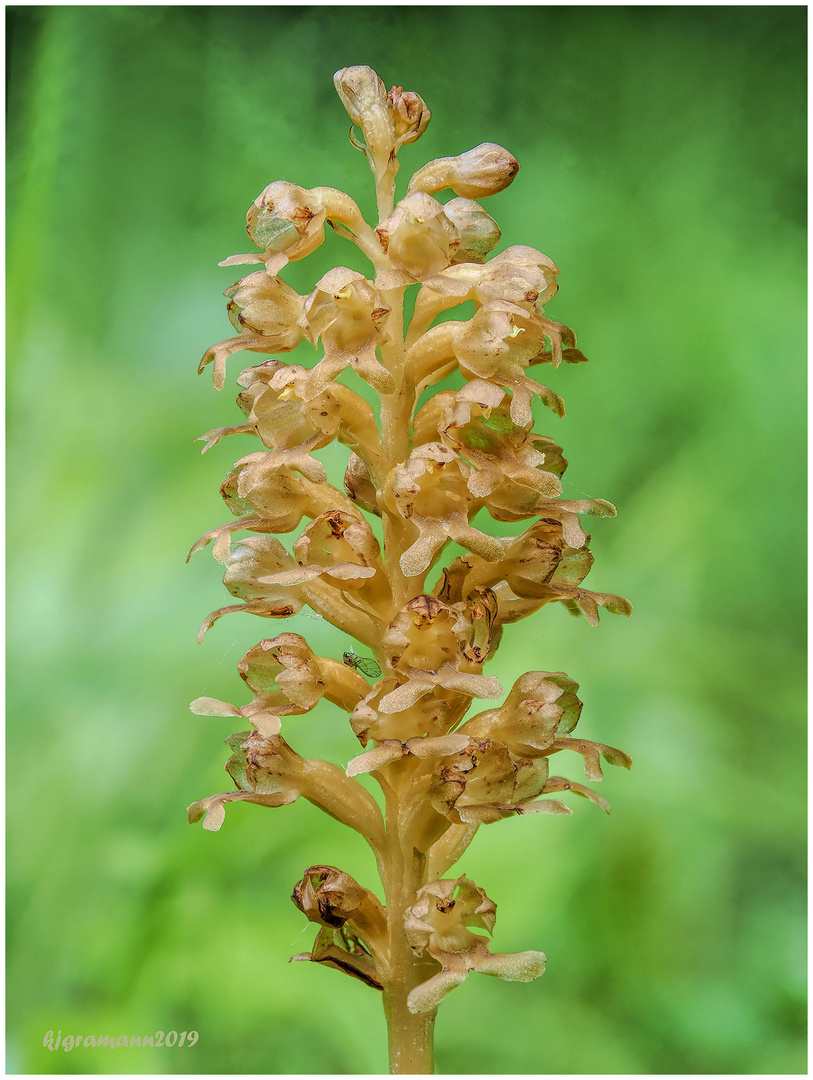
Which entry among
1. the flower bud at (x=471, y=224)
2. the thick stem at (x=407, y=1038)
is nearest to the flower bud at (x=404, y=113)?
the flower bud at (x=471, y=224)

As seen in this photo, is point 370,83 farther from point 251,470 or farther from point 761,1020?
point 761,1020

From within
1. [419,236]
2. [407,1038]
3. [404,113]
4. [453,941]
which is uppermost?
[404,113]

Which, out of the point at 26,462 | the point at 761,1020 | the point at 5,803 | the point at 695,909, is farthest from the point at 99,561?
the point at 761,1020

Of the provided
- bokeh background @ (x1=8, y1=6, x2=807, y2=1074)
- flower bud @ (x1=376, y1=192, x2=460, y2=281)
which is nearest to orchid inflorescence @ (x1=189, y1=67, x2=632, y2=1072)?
flower bud @ (x1=376, y1=192, x2=460, y2=281)

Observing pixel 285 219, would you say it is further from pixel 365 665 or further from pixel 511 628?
pixel 511 628

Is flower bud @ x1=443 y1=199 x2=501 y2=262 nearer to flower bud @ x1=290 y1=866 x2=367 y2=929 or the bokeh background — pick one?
flower bud @ x1=290 y1=866 x2=367 y2=929

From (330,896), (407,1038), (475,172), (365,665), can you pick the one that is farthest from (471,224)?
(407,1038)

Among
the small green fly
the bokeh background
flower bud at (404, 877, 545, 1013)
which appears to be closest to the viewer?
flower bud at (404, 877, 545, 1013)
